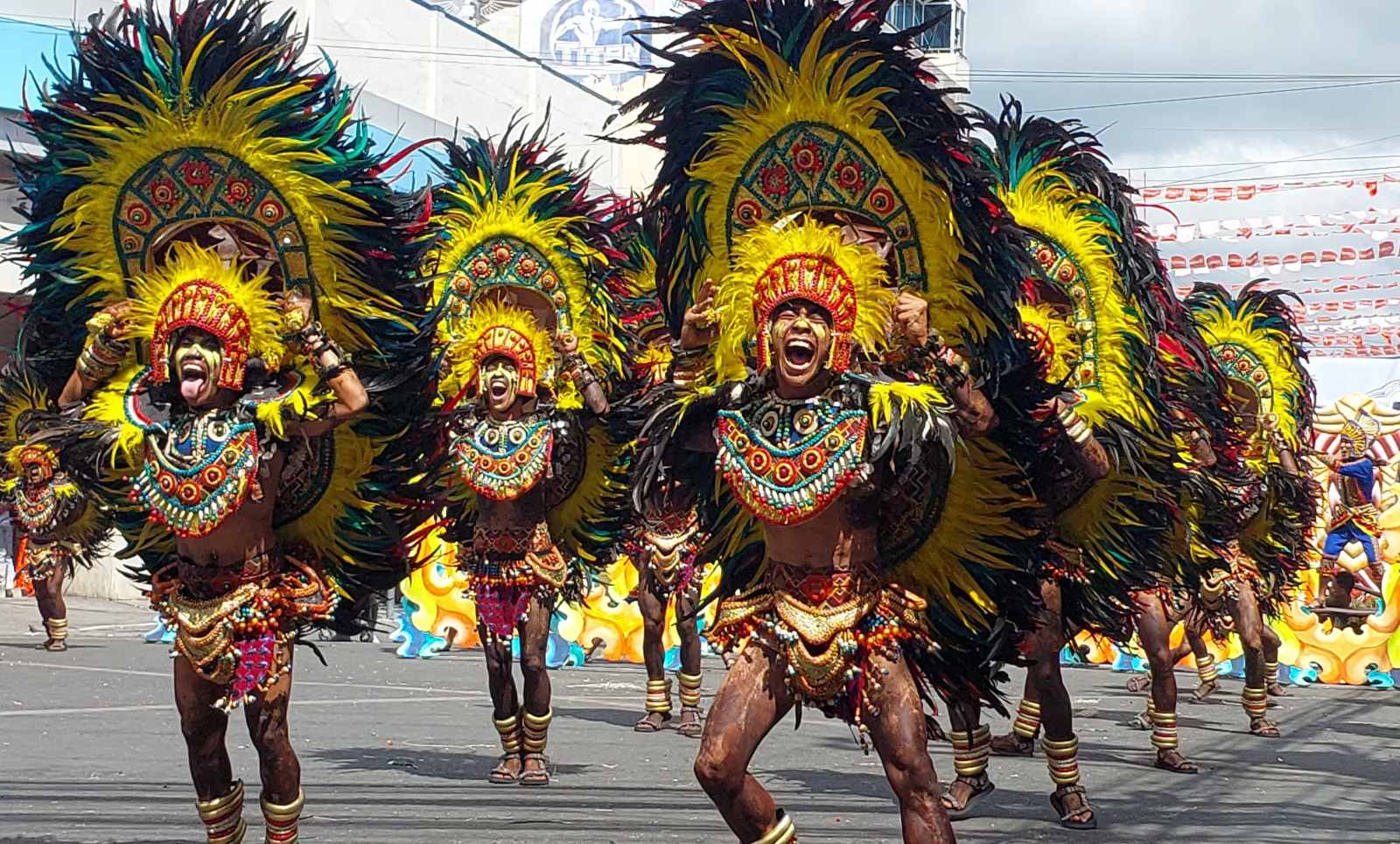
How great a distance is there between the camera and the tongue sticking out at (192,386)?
6.09 m

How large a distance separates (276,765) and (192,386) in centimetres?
134

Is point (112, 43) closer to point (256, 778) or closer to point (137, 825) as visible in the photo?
point (137, 825)

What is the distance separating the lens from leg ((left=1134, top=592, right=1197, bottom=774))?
9922 millimetres

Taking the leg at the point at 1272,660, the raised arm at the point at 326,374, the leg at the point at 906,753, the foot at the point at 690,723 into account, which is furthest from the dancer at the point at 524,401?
the leg at the point at 1272,660

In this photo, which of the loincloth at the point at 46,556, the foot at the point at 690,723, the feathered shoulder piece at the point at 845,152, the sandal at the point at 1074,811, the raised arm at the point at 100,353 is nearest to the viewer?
the feathered shoulder piece at the point at 845,152

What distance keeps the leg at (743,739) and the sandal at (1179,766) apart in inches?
216

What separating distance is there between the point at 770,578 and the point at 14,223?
20.4 m

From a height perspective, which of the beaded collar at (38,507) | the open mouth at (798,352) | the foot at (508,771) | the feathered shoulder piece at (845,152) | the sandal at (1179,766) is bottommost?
the sandal at (1179,766)

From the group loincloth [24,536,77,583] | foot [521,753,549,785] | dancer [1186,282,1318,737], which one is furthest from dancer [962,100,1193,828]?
loincloth [24,536,77,583]

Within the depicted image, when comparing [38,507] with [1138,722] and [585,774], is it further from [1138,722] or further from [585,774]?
[1138,722]

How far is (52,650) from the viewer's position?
18.0 m

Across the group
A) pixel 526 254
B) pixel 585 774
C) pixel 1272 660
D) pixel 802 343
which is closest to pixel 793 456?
pixel 802 343

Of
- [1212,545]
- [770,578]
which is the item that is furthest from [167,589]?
[1212,545]

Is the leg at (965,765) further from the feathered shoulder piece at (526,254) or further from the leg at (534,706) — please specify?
the feathered shoulder piece at (526,254)
